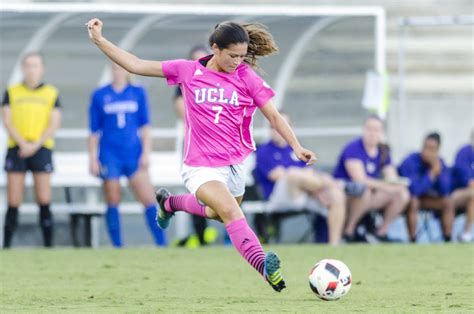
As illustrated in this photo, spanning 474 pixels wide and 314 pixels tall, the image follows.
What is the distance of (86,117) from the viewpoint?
1611cm

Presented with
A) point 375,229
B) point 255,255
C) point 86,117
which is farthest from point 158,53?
point 255,255

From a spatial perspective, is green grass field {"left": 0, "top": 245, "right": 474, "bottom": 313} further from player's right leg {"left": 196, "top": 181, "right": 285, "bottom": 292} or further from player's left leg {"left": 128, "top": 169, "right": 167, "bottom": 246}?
player's left leg {"left": 128, "top": 169, "right": 167, "bottom": 246}

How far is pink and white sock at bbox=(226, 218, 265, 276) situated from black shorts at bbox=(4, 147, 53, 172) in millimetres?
6132

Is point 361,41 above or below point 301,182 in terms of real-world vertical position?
above

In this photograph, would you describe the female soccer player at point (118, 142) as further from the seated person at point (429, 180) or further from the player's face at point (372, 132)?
the seated person at point (429, 180)

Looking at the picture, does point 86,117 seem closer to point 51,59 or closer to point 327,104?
point 51,59

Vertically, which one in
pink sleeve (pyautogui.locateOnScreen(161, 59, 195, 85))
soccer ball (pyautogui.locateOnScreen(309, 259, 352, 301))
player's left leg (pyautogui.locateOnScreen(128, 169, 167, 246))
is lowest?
soccer ball (pyautogui.locateOnScreen(309, 259, 352, 301))

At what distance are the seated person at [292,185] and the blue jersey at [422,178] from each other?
1310 millimetres

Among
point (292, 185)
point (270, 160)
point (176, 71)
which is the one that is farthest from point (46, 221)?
point (176, 71)

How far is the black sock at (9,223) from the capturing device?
45.0 feet

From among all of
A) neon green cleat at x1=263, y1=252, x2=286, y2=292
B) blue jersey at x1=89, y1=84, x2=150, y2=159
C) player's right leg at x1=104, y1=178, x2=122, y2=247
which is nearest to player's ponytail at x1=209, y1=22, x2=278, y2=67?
neon green cleat at x1=263, y1=252, x2=286, y2=292

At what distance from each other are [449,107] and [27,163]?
8.06 meters

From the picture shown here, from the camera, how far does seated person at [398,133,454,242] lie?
51.6 feet

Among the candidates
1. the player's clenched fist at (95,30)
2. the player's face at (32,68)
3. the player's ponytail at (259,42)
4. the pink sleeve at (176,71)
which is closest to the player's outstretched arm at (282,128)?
the player's ponytail at (259,42)
